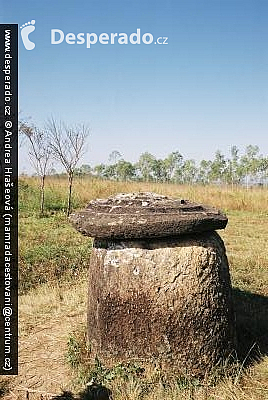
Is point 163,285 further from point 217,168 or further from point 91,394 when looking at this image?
point 217,168

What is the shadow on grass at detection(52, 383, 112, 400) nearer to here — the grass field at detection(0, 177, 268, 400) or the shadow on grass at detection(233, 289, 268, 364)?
the grass field at detection(0, 177, 268, 400)

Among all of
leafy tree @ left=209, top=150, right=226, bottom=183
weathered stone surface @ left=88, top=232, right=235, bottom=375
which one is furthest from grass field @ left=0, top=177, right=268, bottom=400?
leafy tree @ left=209, top=150, right=226, bottom=183

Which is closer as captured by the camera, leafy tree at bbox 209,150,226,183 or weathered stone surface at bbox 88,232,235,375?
weathered stone surface at bbox 88,232,235,375

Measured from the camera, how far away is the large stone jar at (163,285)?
2994mm

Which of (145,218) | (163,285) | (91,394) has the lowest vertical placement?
(91,394)

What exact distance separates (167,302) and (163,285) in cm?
12

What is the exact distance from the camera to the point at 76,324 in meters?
4.16

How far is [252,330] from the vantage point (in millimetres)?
3852

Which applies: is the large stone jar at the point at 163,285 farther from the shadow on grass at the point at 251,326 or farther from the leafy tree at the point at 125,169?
the leafy tree at the point at 125,169

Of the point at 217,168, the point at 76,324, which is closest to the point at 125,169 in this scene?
the point at 217,168

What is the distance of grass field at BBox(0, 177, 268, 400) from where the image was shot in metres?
2.97

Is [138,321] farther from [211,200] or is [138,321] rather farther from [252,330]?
[211,200]

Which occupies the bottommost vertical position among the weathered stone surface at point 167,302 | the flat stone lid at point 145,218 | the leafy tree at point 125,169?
the weathered stone surface at point 167,302

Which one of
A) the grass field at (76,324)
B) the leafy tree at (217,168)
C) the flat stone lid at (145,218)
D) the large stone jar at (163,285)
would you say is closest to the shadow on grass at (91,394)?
the grass field at (76,324)
